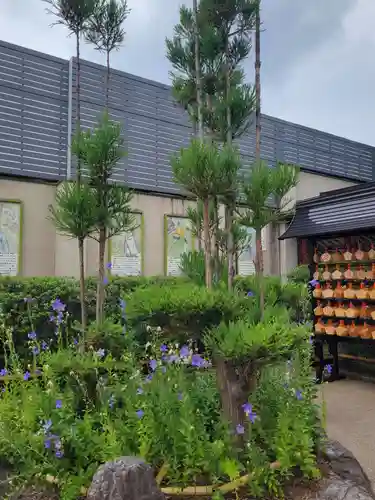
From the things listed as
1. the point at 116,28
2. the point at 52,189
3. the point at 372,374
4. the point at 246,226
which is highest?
the point at 116,28

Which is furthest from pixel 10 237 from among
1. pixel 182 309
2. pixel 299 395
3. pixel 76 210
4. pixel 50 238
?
pixel 299 395

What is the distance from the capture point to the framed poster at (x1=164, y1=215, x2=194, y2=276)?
641 cm

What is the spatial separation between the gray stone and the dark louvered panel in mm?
4726

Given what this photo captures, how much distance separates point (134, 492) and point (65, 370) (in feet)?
2.55

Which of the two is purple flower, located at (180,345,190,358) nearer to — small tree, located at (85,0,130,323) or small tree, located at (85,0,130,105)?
small tree, located at (85,0,130,323)

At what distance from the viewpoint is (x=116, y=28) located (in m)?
2.88

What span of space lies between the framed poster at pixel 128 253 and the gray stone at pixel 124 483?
428 centimetres

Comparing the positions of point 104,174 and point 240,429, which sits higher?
point 104,174

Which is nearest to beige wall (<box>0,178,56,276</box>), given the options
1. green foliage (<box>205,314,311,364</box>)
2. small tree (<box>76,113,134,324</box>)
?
small tree (<box>76,113,134,324</box>)

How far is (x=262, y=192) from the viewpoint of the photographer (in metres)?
2.25

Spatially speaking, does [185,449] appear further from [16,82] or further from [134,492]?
[16,82]

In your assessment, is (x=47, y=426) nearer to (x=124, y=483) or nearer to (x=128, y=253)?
(x=124, y=483)

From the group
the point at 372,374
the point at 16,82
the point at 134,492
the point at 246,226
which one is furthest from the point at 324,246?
the point at 16,82

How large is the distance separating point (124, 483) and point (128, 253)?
180 inches
